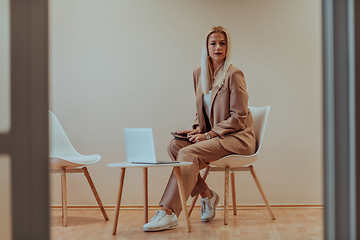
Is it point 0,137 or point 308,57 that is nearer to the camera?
point 0,137

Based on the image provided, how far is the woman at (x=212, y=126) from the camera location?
2510 millimetres

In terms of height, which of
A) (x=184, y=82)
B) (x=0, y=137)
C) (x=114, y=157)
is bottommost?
(x=114, y=157)

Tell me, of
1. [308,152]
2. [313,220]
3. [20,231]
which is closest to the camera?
[20,231]

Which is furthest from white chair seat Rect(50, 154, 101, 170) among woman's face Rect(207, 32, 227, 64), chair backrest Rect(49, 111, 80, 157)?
woman's face Rect(207, 32, 227, 64)

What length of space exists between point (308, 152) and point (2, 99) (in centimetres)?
277

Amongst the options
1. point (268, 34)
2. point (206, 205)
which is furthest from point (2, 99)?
point (268, 34)

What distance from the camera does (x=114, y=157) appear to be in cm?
342

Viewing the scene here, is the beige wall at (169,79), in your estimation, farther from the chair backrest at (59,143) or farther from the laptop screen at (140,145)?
the laptop screen at (140,145)

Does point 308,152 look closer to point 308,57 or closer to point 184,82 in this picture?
point 308,57

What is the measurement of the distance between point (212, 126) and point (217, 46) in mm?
571

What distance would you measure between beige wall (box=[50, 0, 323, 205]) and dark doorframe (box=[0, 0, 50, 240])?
2371 millimetres

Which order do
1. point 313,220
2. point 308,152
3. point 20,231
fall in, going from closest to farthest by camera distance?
point 20,231 < point 313,220 < point 308,152

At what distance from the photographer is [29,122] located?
103cm

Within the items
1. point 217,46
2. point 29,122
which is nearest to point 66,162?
point 217,46
